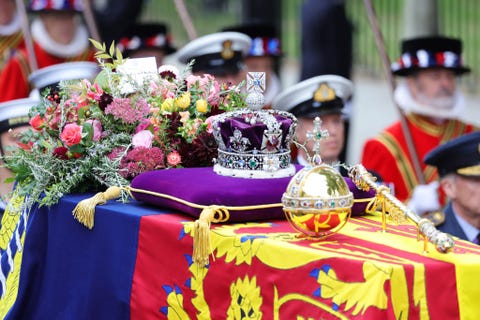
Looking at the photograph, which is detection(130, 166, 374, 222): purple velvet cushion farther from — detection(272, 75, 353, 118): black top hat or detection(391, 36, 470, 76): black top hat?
detection(391, 36, 470, 76): black top hat

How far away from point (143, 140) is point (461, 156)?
5.41 feet

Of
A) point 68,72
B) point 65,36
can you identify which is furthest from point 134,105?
point 65,36

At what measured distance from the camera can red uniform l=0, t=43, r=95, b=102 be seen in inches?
283

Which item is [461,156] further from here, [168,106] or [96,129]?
[96,129]

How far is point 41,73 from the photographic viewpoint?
17.9ft

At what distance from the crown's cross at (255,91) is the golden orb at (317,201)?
473 mm

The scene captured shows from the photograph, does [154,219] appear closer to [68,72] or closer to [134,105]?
[134,105]

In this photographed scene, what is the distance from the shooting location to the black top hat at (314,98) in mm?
5078

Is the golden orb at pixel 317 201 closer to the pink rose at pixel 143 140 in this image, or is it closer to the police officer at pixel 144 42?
the pink rose at pixel 143 140

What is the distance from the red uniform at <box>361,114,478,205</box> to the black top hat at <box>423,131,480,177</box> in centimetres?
116

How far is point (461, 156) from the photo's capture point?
4.73m

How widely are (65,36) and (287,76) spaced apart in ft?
24.1

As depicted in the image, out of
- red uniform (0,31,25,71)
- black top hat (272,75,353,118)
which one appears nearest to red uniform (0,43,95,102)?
red uniform (0,31,25,71)

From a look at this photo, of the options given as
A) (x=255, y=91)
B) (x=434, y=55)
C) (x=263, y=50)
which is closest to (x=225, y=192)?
(x=255, y=91)
